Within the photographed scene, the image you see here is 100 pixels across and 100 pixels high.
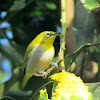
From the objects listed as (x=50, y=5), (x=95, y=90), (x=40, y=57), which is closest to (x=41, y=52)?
(x=40, y=57)

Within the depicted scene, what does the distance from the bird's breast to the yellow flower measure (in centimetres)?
48

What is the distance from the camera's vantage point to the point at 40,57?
1103mm

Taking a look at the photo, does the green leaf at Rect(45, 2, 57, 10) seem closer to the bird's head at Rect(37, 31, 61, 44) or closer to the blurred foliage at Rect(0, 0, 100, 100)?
the blurred foliage at Rect(0, 0, 100, 100)

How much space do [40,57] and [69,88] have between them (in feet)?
1.91

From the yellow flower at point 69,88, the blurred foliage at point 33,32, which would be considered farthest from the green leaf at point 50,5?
the yellow flower at point 69,88

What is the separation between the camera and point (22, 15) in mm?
1604

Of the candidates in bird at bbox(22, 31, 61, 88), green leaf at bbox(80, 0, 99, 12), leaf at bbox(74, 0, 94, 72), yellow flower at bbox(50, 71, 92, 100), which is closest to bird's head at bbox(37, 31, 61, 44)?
bird at bbox(22, 31, 61, 88)

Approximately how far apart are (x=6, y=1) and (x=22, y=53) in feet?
1.31

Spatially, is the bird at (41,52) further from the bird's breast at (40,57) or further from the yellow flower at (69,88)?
the yellow flower at (69,88)

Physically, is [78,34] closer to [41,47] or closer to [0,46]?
[41,47]

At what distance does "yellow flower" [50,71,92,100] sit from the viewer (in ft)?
1.58

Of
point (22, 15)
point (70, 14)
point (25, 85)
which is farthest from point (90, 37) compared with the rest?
point (22, 15)

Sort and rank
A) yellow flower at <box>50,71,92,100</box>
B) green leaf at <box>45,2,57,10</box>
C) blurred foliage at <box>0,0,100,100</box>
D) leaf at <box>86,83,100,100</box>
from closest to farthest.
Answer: yellow flower at <box>50,71,92,100</box>, leaf at <box>86,83,100,100</box>, blurred foliage at <box>0,0,100,100</box>, green leaf at <box>45,2,57,10</box>

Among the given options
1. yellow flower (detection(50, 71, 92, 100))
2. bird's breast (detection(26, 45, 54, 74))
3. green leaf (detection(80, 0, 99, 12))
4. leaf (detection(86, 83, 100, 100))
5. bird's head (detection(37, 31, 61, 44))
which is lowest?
bird's breast (detection(26, 45, 54, 74))
